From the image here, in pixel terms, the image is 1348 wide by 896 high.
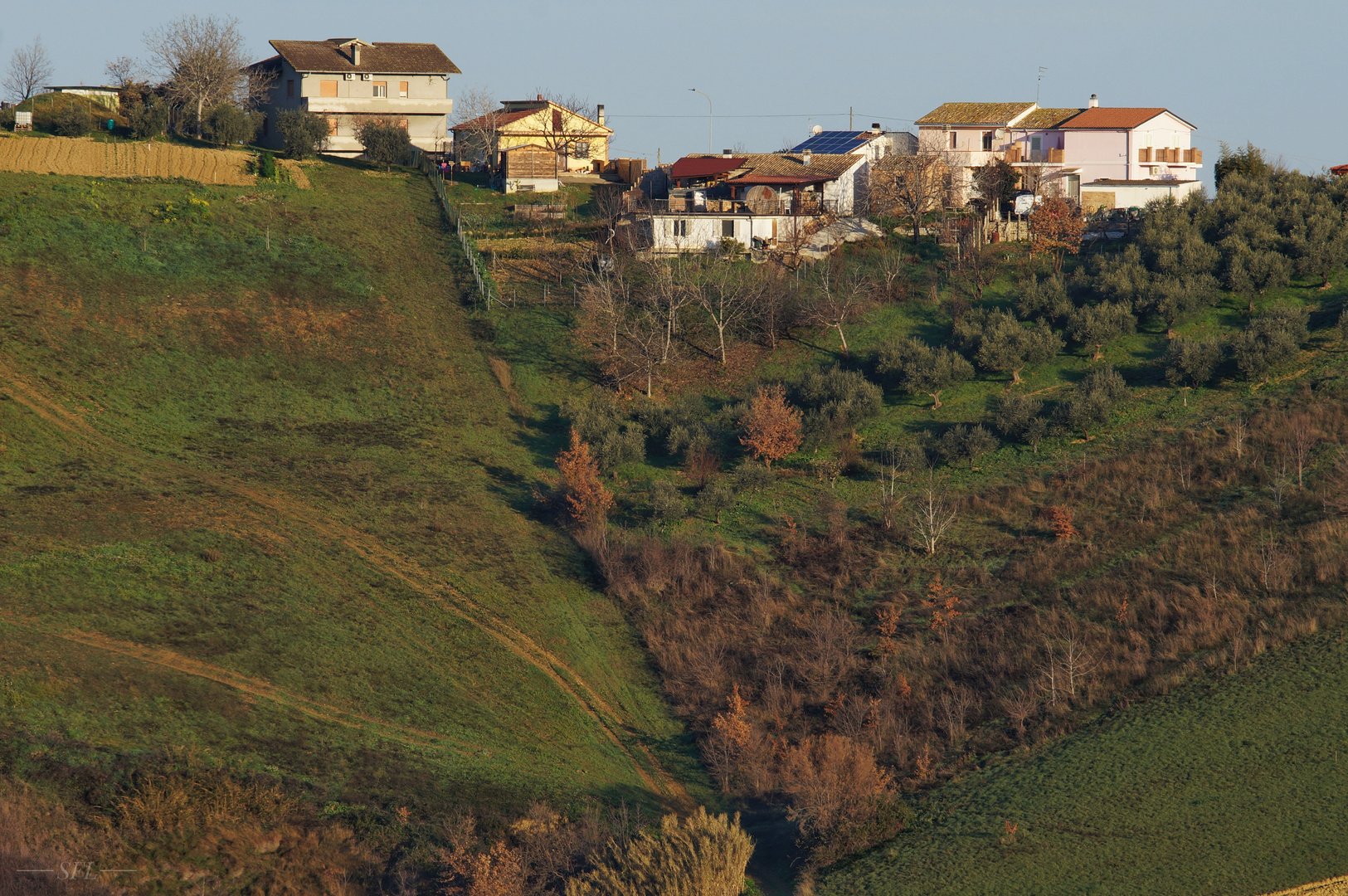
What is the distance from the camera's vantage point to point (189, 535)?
41.2 meters

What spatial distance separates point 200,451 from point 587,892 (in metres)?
28.3

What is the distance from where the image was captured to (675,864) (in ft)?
90.3

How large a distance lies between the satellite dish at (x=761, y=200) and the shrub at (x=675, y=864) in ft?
151

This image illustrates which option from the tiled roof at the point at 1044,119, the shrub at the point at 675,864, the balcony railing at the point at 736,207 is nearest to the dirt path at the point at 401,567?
the shrub at the point at 675,864

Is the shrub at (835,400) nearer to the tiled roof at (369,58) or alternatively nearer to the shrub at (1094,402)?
the shrub at (1094,402)

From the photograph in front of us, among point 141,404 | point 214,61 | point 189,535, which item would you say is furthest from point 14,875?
point 214,61

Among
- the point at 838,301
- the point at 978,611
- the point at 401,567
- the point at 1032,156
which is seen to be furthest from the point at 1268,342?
the point at 401,567

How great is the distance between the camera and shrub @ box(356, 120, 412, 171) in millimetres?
81438

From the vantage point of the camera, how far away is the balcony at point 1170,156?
78375 millimetres

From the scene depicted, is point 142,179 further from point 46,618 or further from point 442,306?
point 46,618

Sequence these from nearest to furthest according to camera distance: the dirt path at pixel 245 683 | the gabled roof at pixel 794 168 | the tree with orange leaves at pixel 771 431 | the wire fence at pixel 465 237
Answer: the dirt path at pixel 245 683, the tree with orange leaves at pixel 771 431, the wire fence at pixel 465 237, the gabled roof at pixel 794 168

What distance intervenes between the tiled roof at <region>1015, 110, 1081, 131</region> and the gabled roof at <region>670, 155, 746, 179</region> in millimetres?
19609

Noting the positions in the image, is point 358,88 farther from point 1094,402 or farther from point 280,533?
point 1094,402

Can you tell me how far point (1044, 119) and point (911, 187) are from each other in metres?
17.0
